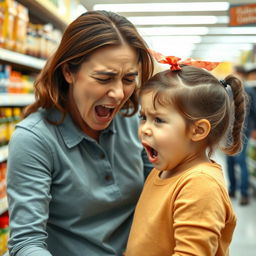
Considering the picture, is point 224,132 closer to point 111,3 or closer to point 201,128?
point 201,128

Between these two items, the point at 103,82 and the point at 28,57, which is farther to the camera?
the point at 28,57

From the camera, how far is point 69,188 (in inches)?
48.6

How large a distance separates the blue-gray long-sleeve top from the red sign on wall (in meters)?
0.57

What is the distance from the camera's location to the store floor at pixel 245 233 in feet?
11.1

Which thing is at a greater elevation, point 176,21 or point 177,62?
point 176,21

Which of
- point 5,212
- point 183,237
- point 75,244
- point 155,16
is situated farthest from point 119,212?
point 5,212

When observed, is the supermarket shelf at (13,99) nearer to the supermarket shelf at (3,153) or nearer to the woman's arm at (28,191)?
the supermarket shelf at (3,153)

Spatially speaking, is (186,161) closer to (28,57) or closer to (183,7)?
(183,7)

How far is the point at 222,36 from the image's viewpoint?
4.60 ft

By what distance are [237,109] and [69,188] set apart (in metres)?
0.60

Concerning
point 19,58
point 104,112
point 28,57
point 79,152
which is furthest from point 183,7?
point 28,57

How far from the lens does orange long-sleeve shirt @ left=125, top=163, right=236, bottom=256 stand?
39.4 inches

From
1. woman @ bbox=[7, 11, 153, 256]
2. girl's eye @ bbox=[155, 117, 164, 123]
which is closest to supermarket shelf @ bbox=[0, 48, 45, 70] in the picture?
woman @ bbox=[7, 11, 153, 256]

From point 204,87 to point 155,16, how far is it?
0.84 feet
